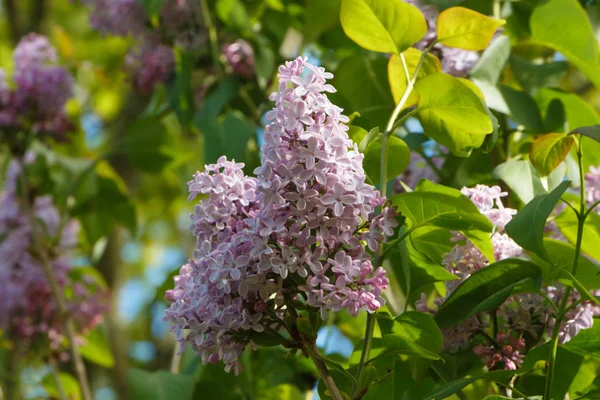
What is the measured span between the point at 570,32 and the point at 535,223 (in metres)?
0.58

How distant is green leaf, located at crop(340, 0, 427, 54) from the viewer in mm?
973

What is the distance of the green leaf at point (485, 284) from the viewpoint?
2.95 feet

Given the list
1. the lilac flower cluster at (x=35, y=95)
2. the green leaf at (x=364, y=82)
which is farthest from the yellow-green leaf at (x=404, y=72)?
the lilac flower cluster at (x=35, y=95)

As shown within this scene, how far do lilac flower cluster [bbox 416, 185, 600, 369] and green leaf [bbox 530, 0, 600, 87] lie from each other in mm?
394

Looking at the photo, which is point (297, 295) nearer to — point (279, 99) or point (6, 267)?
point (279, 99)

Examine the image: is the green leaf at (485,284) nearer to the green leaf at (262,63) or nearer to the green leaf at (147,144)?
the green leaf at (262,63)

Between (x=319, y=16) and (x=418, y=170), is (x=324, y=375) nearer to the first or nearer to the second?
(x=418, y=170)

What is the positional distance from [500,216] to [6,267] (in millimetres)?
1561

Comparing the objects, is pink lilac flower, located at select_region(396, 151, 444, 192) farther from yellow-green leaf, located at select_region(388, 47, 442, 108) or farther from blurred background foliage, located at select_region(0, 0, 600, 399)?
yellow-green leaf, located at select_region(388, 47, 442, 108)

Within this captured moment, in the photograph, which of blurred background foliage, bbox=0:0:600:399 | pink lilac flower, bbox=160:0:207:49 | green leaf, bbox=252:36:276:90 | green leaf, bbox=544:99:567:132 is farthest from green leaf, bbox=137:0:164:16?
green leaf, bbox=544:99:567:132

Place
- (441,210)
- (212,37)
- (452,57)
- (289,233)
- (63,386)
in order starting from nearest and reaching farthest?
(289,233) < (441,210) < (452,57) < (212,37) < (63,386)

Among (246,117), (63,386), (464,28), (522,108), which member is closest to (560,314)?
(464,28)

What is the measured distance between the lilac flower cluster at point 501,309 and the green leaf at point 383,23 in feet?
0.66

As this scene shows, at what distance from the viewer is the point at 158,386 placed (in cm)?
132
